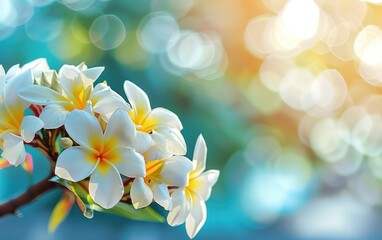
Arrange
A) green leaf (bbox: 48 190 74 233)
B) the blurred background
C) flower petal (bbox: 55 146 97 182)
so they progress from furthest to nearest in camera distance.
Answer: the blurred background, green leaf (bbox: 48 190 74 233), flower petal (bbox: 55 146 97 182)

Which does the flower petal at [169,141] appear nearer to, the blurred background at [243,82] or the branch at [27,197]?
the branch at [27,197]

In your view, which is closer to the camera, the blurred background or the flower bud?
the flower bud

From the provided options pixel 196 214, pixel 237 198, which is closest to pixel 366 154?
pixel 237 198

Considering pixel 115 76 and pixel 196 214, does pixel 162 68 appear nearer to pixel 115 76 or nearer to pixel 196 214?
pixel 115 76

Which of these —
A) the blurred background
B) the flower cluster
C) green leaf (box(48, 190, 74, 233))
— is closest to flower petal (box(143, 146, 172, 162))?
the flower cluster

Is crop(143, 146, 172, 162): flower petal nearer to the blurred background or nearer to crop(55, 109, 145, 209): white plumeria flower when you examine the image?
crop(55, 109, 145, 209): white plumeria flower

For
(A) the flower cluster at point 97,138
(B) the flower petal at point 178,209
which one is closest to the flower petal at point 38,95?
(A) the flower cluster at point 97,138
